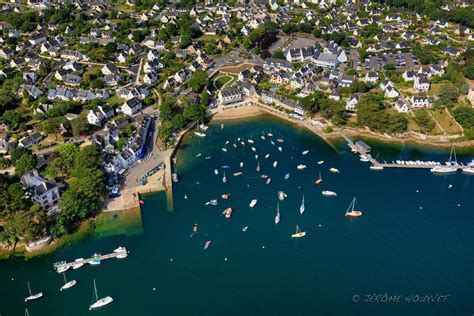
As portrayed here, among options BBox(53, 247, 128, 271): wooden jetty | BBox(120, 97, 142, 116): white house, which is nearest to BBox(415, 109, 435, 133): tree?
BBox(120, 97, 142, 116): white house

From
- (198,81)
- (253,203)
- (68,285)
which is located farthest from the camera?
(198,81)

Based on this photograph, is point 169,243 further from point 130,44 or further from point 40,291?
point 130,44

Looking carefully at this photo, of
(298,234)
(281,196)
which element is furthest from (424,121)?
(298,234)

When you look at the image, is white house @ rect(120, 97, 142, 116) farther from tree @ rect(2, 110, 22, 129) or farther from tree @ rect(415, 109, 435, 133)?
tree @ rect(415, 109, 435, 133)

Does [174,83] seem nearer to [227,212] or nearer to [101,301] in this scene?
[227,212]

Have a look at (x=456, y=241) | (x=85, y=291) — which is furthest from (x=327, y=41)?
(x=85, y=291)
